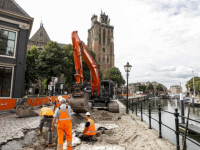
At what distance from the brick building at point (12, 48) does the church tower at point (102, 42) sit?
5512cm

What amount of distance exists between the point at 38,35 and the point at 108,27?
124ft

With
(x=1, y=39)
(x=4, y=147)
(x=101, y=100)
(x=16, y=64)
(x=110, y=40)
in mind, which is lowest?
(x=4, y=147)

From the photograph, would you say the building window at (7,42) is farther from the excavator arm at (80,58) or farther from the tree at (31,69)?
the tree at (31,69)

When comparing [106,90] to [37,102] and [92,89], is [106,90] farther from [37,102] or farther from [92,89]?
[37,102]

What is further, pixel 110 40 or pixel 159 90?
pixel 159 90

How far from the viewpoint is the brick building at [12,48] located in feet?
42.2

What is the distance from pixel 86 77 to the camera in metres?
37.1

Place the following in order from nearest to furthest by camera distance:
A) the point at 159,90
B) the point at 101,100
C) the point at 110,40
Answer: the point at 101,100 < the point at 110,40 < the point at 159,90

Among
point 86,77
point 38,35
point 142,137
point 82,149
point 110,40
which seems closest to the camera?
point 82,149

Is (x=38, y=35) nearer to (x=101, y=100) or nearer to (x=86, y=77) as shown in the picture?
(x=86, y=77)

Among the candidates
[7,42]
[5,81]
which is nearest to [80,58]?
[5,81]

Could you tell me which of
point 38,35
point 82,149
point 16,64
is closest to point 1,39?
point 16,64

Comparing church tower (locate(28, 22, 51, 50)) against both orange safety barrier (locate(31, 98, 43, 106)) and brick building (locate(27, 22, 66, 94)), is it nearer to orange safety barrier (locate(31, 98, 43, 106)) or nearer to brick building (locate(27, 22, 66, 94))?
Result: brick building (locate(27, 22, 66, 94))

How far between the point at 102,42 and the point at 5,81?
209 feet
